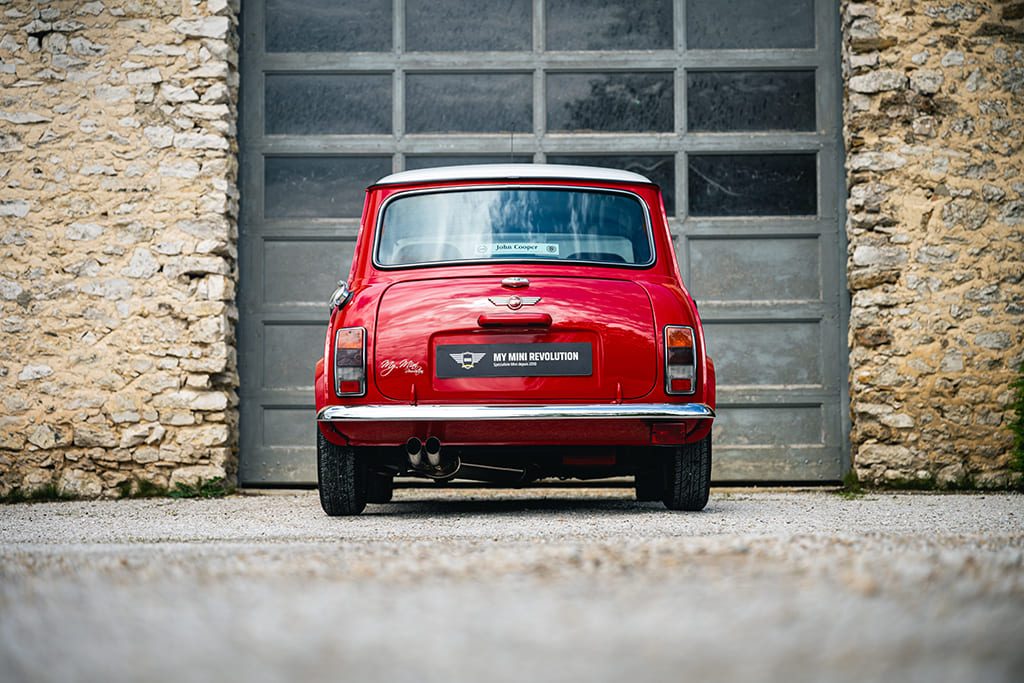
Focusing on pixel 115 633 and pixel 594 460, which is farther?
pixel 594 460

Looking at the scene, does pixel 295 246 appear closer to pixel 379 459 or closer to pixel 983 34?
pixel 379 459

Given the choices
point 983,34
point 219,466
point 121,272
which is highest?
point 983,34

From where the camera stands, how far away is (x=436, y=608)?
255cm

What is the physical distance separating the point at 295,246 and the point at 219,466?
1.65m

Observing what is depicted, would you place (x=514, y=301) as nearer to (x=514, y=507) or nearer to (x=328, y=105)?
(x=514, y=507)

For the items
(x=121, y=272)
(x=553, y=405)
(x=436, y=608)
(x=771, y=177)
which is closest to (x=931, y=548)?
(x=436, y=608)

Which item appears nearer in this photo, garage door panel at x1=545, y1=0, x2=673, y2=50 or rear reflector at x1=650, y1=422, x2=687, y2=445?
rear reflector at x1=650, y1=422, x2=687, y2=445

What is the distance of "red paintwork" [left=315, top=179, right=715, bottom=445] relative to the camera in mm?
5594

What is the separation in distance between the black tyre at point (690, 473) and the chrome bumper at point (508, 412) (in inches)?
18.1

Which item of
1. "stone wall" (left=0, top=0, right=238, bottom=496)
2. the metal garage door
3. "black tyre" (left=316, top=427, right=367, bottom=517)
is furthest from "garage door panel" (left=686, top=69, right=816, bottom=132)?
"black tyre" (left=316, top=427, right=367, bottom=517)

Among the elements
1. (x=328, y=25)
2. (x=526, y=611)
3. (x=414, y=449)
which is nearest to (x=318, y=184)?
(x=328, y=25)

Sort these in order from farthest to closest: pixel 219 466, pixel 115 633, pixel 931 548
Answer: pixel 219 466 < pixel 931 548 < pixel 115 633

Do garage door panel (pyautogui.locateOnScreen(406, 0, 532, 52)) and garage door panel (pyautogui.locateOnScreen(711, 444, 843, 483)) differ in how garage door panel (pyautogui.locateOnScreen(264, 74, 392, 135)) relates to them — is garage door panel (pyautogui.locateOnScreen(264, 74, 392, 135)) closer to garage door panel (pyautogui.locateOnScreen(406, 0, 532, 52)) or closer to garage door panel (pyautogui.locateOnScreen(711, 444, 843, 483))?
garage door panel (pyautogui.locateOnScreen(406, 0, 532, 52))

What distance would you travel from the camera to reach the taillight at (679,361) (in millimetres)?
5637
